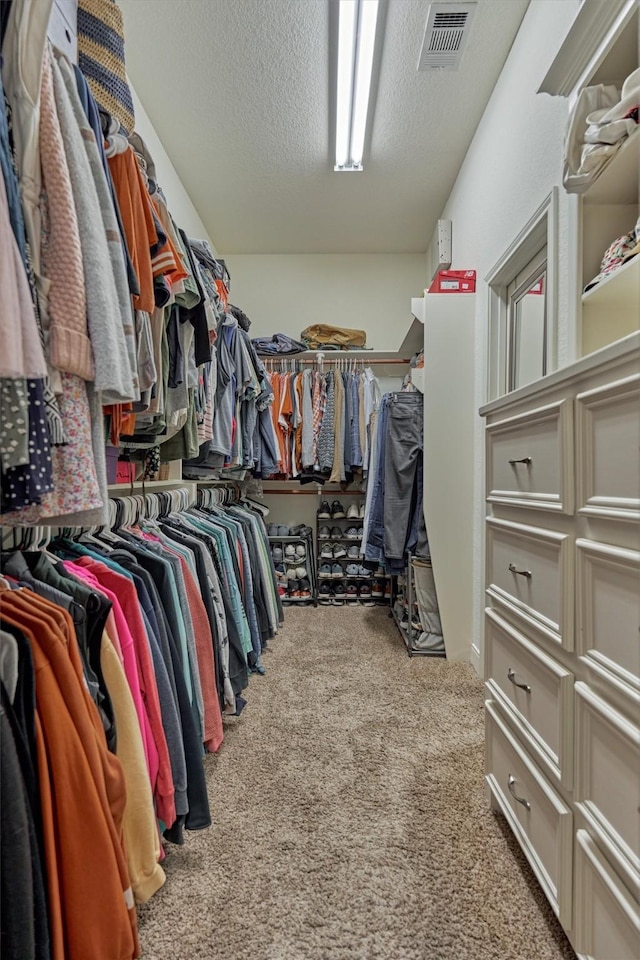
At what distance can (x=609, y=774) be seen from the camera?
31.3 inches

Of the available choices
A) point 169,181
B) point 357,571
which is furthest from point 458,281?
point 357,571

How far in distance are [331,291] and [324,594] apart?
249 centimetres

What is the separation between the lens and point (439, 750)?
5.50 feet

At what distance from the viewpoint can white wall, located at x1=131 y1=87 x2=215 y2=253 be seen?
2353 mm

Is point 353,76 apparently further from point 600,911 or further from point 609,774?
point 600,911

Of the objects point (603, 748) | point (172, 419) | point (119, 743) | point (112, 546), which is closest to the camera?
point (603, 748)

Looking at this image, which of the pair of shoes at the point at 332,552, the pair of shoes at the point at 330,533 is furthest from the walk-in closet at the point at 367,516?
the pair of shoes at the point at 330,533

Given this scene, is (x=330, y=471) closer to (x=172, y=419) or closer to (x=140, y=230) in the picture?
(x=172, y=419)

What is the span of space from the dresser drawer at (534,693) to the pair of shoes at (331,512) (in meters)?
2.37

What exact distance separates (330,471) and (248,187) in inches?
77.3

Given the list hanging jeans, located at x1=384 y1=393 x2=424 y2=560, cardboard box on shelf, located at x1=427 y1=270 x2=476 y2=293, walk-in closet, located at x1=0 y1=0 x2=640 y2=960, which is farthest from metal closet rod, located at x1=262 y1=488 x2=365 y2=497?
cardboard box on shelf, located at x1=427 y1=270 x2=476 y2=293

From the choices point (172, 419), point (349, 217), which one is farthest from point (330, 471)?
point (172, 419)

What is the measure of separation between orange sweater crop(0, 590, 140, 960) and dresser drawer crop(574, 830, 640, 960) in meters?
0.79

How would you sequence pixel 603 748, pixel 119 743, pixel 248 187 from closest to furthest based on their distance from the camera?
pixel 603 748, pixel 119 743, pixel 248 187
